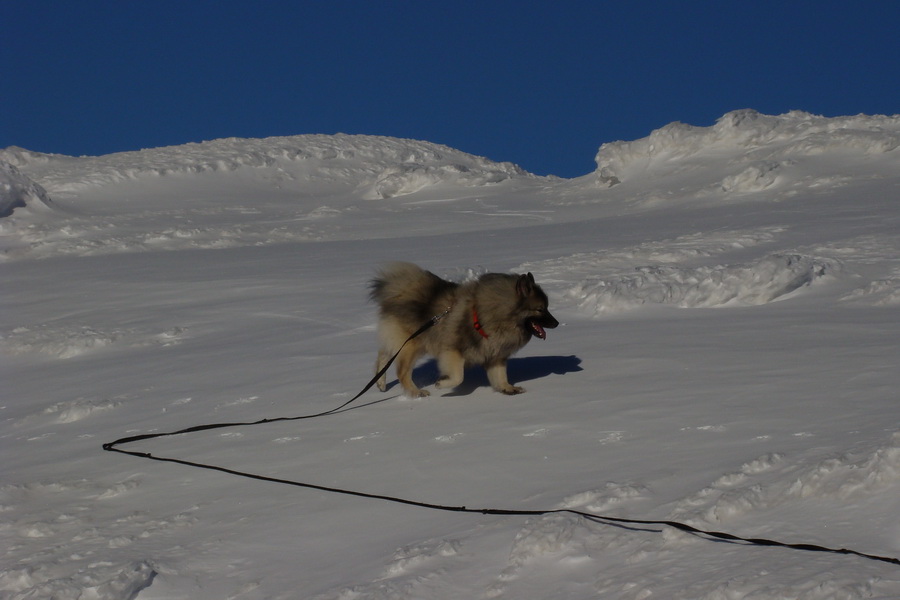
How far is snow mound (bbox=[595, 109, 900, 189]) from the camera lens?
23562 mm

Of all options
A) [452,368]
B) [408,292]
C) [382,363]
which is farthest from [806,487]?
[382,363]

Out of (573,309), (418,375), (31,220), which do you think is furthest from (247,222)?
(418,375)

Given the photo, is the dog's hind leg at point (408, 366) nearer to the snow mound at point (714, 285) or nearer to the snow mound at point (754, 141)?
the snow mound at point (714, 285)

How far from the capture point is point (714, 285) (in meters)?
9.73

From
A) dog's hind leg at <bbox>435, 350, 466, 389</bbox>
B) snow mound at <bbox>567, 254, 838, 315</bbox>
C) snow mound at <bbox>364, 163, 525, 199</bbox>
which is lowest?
dog's hind leg at <bbox>435, 350, 466, 389</bbox>

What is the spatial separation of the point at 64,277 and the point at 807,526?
15.0 meters

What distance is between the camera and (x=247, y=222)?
967 inches

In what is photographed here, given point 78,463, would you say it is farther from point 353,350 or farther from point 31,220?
point 31,220

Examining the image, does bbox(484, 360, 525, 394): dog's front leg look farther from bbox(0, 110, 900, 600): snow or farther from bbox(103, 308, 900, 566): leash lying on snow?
bbox(103, 308, 900, 566): leash lying on snow

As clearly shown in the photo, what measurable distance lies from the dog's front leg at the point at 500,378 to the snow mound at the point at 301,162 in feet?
76.7

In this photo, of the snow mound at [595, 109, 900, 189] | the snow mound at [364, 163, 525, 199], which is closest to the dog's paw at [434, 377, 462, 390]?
the snow mound at [595, 109, 900, 189]

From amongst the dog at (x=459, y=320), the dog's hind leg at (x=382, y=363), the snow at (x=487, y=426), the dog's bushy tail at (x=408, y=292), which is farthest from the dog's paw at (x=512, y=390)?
the dog's hind leg at (x=382, y=363)

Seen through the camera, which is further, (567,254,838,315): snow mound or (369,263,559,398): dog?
(567,254,838,315): snow mound

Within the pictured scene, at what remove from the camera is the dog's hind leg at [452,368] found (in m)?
6.95
